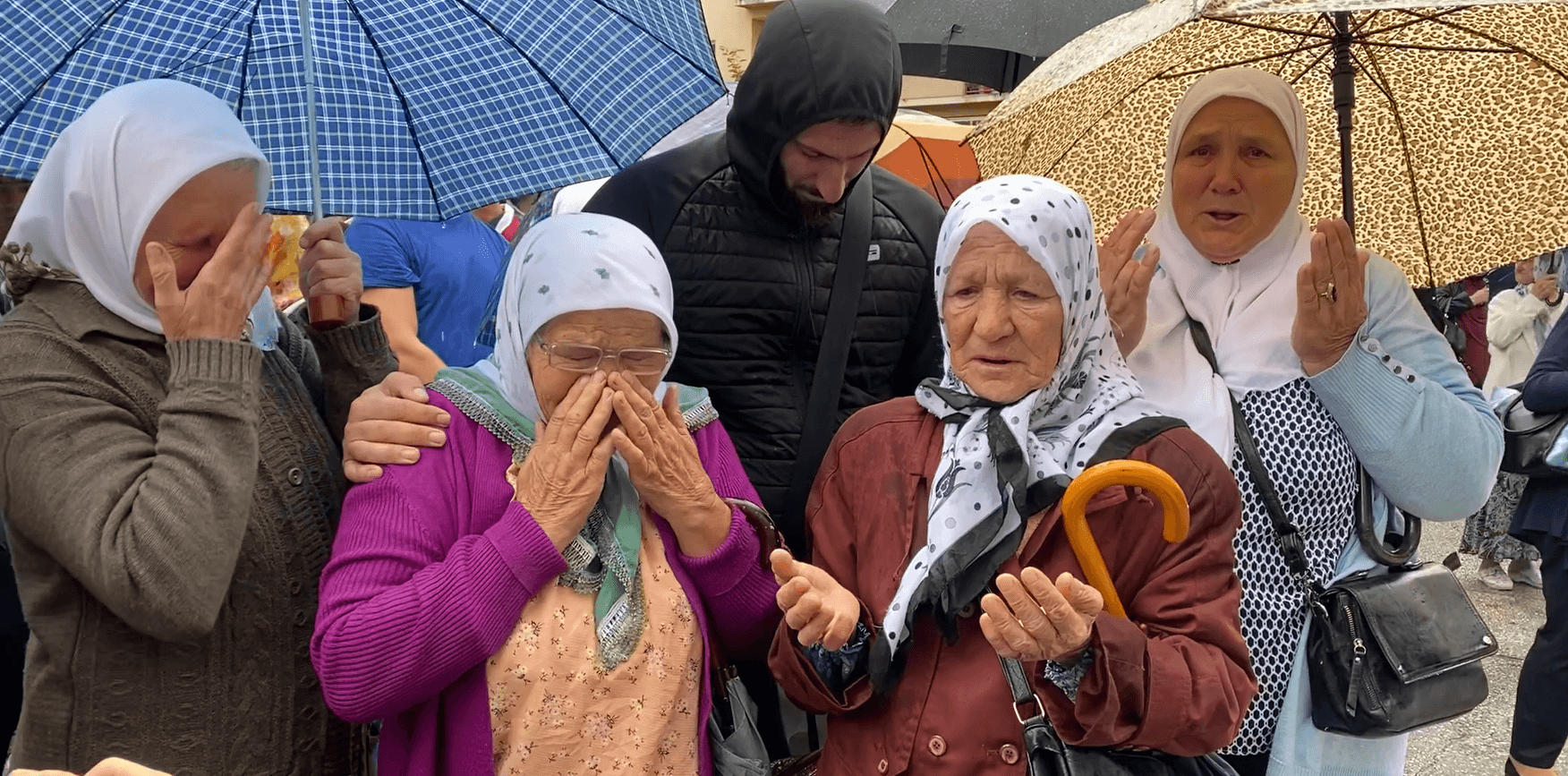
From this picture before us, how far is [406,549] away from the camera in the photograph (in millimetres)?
1950

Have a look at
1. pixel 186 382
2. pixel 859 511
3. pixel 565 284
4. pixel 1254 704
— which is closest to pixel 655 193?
pixel 565 284

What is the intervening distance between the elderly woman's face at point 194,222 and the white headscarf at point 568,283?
1.52 feet

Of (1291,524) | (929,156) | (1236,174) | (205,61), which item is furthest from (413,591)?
(929,156)

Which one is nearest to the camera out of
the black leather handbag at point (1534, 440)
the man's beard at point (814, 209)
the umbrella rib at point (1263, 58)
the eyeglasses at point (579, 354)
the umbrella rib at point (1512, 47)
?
the eyeglasses at point (579, 354)

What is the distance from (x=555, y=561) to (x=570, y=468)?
5.7 inches

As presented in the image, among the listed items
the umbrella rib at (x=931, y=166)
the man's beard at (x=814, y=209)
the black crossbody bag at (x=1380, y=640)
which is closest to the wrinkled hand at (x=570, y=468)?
the man's beard at (x=814, y=209)

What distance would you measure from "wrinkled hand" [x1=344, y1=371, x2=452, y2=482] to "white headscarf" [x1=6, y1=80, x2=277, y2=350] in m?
0.33

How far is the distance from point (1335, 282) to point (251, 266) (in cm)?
197

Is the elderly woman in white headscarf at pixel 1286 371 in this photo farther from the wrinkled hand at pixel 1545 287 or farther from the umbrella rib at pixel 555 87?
the wrinkled hand at pixel 1545 287

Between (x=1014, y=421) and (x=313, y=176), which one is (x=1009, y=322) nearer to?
(x=1014, y=421)

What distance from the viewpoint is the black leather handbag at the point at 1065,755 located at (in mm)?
1880

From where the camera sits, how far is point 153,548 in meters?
1.77

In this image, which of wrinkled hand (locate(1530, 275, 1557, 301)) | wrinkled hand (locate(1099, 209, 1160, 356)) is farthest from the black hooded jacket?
wrinkled hand (locate(1530, 275, 1557, 301))

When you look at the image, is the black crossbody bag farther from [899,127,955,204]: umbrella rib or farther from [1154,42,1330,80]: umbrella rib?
[899,127,955,204]: umbrella rib
